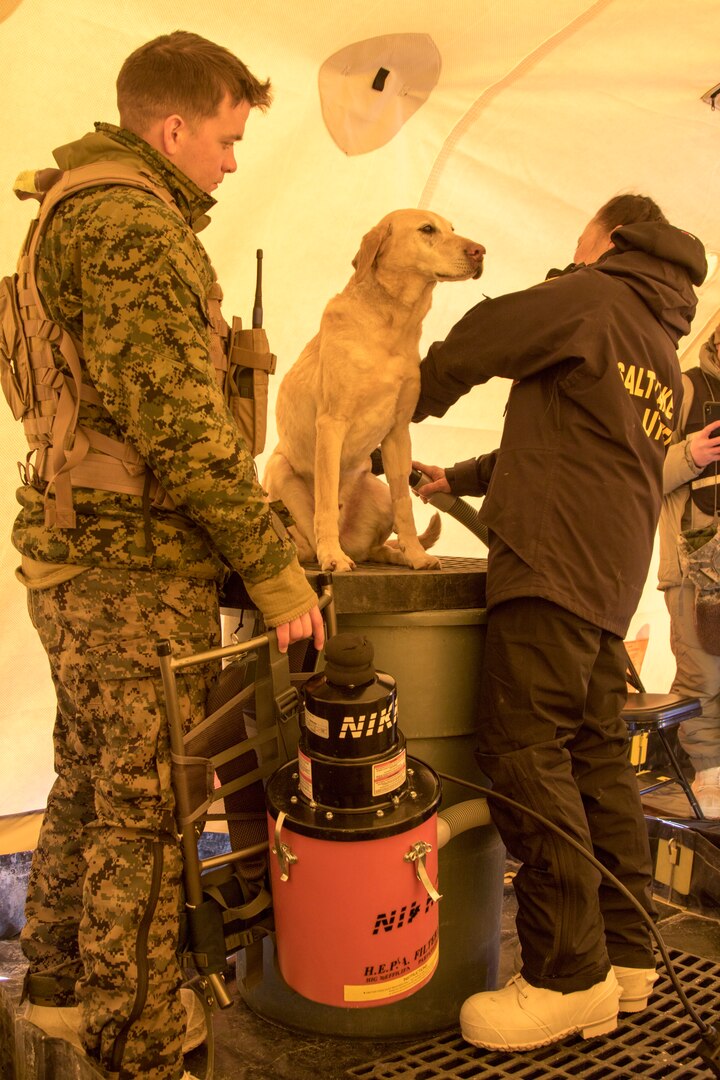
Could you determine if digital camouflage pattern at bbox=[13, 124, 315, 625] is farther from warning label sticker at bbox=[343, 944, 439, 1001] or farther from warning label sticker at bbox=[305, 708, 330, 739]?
warning label sticker at bbox=[343, 944, 439, 1001]

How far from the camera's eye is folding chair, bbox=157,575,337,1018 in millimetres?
1558

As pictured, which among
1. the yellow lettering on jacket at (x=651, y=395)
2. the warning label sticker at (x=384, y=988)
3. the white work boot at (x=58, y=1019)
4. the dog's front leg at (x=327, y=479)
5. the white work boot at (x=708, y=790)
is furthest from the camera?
the white work boot at (x=708, y=790)

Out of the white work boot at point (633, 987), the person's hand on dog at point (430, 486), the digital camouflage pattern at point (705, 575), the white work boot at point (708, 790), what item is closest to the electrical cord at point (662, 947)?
the white work boot at point (633, 987)

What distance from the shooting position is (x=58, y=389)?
1.54 meters

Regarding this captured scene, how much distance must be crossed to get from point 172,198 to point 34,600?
2.71ft

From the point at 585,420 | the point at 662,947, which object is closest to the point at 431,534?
the point at 585,420

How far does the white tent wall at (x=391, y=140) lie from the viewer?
232cm

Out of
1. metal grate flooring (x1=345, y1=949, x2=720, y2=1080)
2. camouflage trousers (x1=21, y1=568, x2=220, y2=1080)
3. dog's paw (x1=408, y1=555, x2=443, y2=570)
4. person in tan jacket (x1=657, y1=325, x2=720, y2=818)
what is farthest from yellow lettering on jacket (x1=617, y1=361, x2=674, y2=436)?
person in tan jacket (x1=657, y1=325, x2=720, y2=818)

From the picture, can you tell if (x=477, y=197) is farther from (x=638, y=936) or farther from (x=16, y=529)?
(x=638, y=936)

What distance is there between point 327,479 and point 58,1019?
1.36 metres

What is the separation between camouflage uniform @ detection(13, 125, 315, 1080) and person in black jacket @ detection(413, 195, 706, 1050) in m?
0.58

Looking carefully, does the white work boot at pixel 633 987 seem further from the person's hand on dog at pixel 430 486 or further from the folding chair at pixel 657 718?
the person's hand on dog at pixel 430 486

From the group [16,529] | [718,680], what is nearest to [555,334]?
[16,529]

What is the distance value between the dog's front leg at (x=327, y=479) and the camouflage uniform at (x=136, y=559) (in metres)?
0.53
